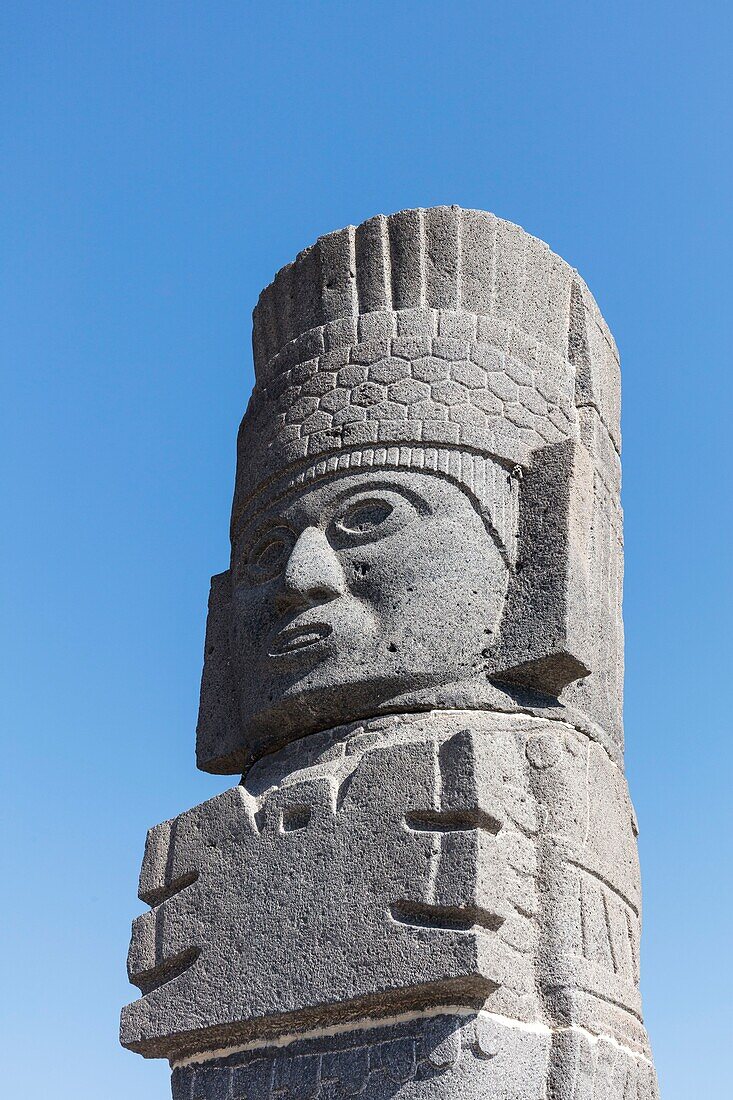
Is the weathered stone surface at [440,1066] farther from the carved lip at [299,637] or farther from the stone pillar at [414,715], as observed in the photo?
the carved lip at [299,637]

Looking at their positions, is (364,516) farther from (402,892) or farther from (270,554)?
(402,892)

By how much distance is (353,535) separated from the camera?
19.1 ft

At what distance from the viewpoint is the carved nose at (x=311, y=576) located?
18.7 feet

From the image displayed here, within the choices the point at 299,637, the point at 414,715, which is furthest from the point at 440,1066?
the point at 299,637

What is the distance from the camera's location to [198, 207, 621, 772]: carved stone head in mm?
5547

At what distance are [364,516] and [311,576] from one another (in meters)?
0.35

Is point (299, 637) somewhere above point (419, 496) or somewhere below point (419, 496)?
below

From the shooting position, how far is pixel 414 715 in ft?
17.9

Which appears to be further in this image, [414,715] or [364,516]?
[364,516]

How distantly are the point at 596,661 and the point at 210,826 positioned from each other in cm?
164

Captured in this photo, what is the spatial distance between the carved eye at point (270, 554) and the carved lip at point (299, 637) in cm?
37

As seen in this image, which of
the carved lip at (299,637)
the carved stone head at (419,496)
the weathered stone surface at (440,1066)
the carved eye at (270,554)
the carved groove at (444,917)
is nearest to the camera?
the weathered stone surface at (440,1066)

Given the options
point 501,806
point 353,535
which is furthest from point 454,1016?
point 353,535

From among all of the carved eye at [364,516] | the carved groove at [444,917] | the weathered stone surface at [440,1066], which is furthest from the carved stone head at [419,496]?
the weathered stone surface at [440,1066]
